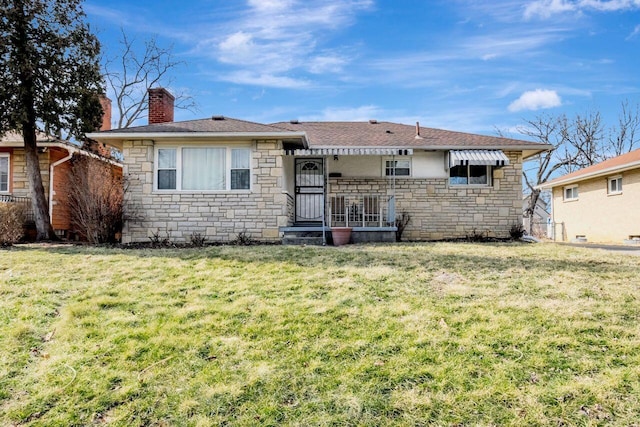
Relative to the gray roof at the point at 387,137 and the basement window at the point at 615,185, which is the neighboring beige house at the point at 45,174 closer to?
the gray roof at the point at 387,137

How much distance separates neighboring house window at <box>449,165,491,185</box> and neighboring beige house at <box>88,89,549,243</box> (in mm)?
32

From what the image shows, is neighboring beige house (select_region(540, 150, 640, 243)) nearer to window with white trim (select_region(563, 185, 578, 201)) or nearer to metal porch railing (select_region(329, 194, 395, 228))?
window with white trim (select_region(563, 185, 578, 201))

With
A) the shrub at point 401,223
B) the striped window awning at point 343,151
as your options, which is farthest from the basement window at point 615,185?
the striped window awning at point 343,151

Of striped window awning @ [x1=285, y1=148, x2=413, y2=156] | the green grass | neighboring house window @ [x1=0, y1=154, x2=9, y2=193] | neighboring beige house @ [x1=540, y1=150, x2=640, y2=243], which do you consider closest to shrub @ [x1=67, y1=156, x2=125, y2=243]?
neighboring house window @ [x1=0, y1=154, x2=9, y2=193]

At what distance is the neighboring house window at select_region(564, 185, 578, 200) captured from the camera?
68.7ft

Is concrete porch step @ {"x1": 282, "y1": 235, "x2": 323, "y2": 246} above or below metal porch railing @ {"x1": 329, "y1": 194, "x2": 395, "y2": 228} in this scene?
below

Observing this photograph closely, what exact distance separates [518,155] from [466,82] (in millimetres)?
3056

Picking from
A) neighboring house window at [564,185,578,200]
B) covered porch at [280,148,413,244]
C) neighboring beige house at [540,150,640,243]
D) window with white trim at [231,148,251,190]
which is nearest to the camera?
window with white trim at [231,148,251,190]

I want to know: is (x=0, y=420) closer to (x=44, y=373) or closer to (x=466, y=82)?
(x=44, y=373)

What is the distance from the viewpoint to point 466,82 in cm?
1523

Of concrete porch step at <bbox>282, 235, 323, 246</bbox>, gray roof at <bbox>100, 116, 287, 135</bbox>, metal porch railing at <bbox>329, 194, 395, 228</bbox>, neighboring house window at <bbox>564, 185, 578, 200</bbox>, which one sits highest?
gray roof at <bbox>100, 116, 287, 135</bbox>

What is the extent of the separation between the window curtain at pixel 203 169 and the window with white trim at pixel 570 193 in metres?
17.0

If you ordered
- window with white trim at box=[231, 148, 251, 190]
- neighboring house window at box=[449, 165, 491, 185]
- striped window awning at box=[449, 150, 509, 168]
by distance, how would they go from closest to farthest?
1. window with white trim at box=[231, 148, 251, 190]
2. striped window awning at box=[449, 150, 509, 168]
3. neighboring house window at box=[449, 165, 491, 185]

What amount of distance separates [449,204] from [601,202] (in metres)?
8.77
